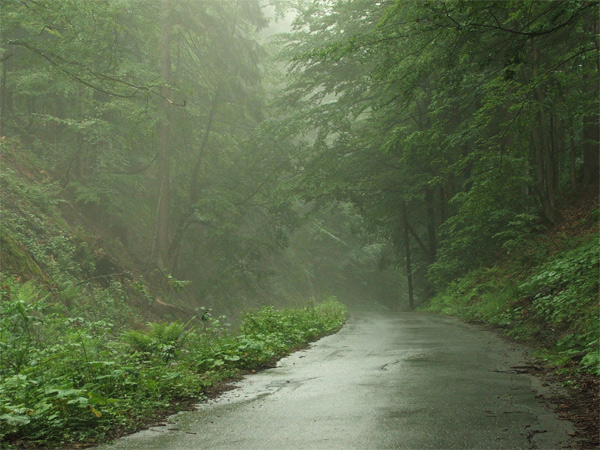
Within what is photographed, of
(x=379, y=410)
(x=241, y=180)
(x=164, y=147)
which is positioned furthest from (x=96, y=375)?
(x=241, y=180)

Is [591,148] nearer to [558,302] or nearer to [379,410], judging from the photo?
[558,302]

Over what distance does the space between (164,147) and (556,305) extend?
59.2 feet

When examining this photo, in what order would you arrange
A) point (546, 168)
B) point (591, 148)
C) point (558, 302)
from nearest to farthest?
point (558, 302), point (591, 148), point (546, 168)

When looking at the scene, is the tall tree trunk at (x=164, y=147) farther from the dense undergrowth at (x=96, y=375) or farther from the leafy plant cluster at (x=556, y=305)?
the dense undergrowth at (x=96, y=375)

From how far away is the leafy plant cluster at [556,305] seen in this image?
728cm

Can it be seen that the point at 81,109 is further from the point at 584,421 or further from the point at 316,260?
the point at 316,260

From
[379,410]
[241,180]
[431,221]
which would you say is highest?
[241,180]

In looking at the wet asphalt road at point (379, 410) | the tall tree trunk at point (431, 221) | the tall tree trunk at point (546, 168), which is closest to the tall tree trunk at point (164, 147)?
the tall tree trunk at point (431, 221)

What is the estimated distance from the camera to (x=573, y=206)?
53.0 ft

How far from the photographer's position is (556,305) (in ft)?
29.1

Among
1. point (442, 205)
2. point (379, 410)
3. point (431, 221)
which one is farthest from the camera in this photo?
point (431, 221)

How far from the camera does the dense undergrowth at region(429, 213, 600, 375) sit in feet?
24.1

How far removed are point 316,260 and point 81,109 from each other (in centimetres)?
2683

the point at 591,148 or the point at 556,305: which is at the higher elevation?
the point at 591,148
